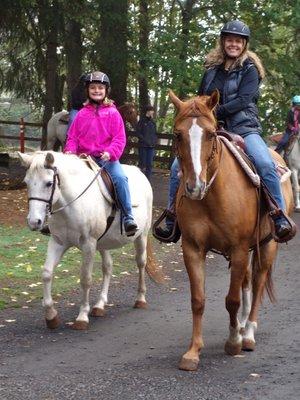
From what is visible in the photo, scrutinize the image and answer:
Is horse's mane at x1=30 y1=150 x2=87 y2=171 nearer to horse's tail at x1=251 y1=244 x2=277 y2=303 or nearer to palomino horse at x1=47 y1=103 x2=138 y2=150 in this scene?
horse's tail at x1=251 y1=244 x2=277 y2=303

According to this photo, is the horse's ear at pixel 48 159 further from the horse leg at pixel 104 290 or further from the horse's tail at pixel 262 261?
the horse's tail at pixel 262 261

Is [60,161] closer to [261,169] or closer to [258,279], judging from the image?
[261,169]

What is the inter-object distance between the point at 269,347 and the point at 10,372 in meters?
2.56

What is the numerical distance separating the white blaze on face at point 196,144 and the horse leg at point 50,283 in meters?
2.68

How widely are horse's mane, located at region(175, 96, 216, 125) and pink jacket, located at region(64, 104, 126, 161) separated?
2486 millimetres

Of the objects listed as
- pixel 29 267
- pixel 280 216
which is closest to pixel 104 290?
pixel 29 267

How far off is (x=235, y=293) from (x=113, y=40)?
49.0 feet

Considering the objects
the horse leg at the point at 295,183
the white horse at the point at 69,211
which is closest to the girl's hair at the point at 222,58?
the white horse at the point at 69,211

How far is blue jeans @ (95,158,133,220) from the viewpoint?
30.0 feet

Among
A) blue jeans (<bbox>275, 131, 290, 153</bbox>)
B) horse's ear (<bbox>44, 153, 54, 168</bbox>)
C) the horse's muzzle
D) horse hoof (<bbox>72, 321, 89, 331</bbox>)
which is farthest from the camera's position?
blue jeans (<bbox>275, 131, 290, 153</bbox>)

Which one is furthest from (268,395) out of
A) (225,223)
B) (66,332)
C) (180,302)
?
(180,302)

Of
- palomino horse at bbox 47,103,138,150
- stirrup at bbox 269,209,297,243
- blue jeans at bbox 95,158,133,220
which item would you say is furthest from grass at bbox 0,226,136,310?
palomino horse at bbox 47,103,138,150

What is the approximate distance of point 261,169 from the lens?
25.1 ft

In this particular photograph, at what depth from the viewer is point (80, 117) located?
9203mm
